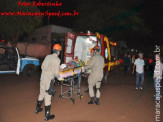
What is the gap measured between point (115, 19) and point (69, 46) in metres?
15.4

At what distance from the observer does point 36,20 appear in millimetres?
25484

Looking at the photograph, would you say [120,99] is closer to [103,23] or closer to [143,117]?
[143,117]

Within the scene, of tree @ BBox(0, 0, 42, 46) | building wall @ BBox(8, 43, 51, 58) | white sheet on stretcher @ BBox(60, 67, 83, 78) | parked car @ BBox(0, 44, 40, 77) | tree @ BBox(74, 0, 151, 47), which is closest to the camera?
white sheet on stretcher @ BBox(60, 67, 83, 78)

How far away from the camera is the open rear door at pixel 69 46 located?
987 centimetres

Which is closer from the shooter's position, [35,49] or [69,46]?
[69,46]

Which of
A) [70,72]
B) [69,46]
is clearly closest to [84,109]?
[70,72]

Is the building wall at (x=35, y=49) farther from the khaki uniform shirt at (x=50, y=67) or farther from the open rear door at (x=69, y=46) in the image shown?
the khaki uniform shirt at (x=50, y=67)

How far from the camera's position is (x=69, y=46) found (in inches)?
402

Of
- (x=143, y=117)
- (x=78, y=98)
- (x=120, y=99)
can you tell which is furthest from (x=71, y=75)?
(x=143, y=117)

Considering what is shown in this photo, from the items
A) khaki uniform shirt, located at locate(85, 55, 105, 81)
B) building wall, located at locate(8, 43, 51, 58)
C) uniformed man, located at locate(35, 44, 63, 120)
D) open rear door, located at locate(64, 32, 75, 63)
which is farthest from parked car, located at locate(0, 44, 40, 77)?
building wall, located at locate(8, 43, 51, 58)

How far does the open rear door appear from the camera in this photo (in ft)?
32.4

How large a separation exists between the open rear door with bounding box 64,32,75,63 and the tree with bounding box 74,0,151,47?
14.8m

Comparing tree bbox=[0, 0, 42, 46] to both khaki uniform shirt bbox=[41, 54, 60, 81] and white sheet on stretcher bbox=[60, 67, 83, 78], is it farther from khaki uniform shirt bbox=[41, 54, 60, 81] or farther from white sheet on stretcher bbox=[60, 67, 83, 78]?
khaki uniform shirt bbox=[41, 54, 60, 81]

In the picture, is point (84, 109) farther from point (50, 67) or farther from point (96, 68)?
point (50, 67)
